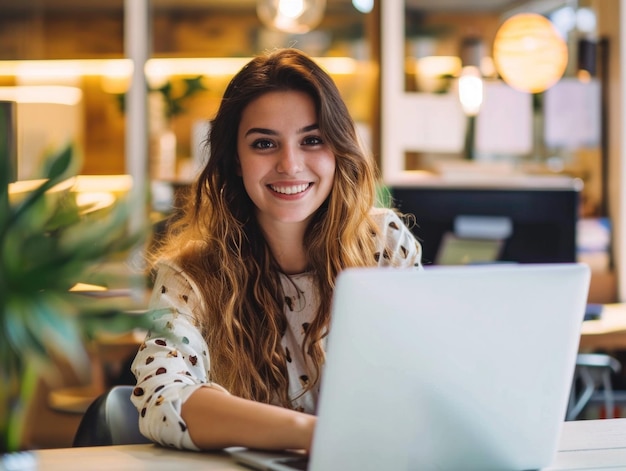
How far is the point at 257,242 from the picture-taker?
2006 mm

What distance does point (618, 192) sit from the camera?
5152 mm

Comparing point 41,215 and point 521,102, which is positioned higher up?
point 521,102

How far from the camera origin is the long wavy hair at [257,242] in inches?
72.5

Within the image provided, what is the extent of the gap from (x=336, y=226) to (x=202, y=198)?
0.31 metres

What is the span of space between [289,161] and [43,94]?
393cm

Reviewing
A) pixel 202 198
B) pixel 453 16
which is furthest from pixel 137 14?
pixel 202 198

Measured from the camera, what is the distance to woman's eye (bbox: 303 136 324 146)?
6.44 feet

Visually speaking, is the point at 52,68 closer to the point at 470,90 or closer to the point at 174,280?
the point at 470,90

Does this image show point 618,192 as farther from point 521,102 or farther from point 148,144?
point 148,144

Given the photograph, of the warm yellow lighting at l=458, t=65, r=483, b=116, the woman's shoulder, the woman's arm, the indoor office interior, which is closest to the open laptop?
the woman's arm

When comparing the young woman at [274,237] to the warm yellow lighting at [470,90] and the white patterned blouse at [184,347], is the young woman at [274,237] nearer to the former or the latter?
the white patterned blouse at [184,347]

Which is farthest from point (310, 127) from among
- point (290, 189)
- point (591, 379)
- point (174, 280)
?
point (591, 379)

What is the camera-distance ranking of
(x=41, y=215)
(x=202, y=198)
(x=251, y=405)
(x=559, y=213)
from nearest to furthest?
(x=41, y=215) → (x=251, y=405) → (x=202, y=198) → (x=559, y=213)

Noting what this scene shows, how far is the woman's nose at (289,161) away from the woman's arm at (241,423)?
23.7 inches
